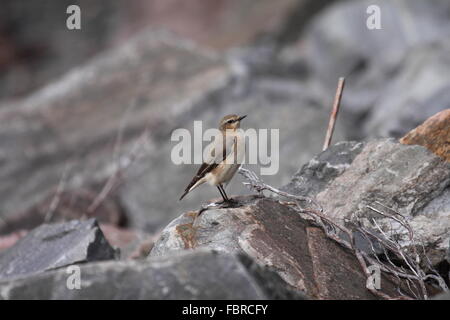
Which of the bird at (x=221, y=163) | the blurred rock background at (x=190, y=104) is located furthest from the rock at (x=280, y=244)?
the blurred rock background at (x=190, y=104)

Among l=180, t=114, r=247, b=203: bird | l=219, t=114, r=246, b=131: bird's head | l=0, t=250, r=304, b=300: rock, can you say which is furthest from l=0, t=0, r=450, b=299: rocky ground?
l=219, t=114, r=246, b=131: bird's head

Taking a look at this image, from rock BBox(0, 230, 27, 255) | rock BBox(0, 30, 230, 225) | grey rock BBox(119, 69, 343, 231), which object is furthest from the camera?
rock BBox(0, 30, 230, 225)

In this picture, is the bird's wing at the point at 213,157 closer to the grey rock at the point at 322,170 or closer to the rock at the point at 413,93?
the grey rock at the point at 322,170

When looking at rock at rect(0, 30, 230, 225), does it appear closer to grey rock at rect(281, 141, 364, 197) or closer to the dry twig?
grey rock at rect(281, 141, 364, 197)

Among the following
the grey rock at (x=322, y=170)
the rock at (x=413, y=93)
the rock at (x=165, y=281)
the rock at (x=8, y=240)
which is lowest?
the rock at (x=165, y=281)

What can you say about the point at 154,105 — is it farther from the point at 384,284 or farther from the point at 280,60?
the point at 384,284

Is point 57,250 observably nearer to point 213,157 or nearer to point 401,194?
point 213,157
